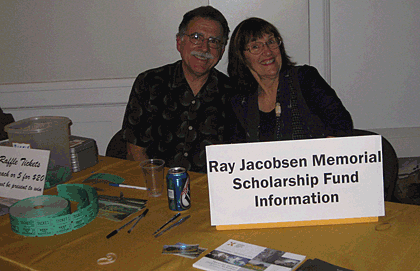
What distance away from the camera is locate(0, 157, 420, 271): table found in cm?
90

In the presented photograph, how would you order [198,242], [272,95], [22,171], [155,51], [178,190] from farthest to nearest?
[155,51]
[272,95]
[22,171]
[178,190]
[198,242]

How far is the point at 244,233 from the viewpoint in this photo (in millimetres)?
1053

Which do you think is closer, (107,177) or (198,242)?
(198,242)

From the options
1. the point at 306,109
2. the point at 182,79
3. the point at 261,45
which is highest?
the point at 261,45

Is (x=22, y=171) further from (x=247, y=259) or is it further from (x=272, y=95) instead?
(x=272, y=95)

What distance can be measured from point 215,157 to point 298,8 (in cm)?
199

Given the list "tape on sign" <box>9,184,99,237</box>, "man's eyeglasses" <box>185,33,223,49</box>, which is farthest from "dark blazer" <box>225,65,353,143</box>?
"tape on sign" <box>9,184,99,237</box>

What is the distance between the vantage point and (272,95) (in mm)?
2115

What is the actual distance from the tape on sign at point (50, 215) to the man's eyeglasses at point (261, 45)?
119 centimetres

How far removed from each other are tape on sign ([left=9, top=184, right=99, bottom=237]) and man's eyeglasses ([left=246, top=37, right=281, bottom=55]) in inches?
46.9

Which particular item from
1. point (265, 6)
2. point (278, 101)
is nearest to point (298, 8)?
point (265, 6)

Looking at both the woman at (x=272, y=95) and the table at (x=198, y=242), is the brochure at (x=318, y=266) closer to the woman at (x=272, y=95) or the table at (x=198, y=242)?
the table at (x=198, y=242)

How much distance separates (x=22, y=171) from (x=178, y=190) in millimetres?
593

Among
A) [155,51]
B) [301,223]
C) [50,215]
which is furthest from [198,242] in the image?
→ [155,51]
